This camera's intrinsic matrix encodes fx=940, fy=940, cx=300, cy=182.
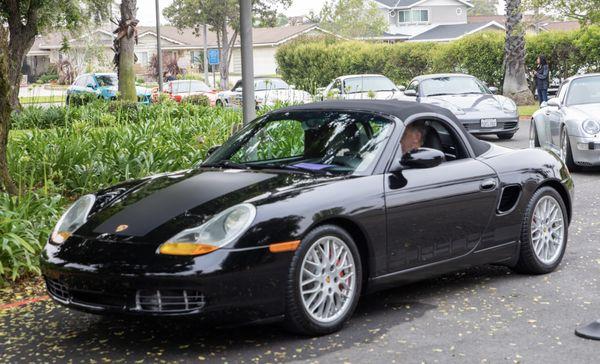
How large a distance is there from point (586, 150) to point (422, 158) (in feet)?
25.9

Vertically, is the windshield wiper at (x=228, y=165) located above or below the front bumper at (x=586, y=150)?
above

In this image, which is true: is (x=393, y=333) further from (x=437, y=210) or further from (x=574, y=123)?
(x=574, y=123)

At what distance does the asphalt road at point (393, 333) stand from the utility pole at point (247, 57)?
397 cm

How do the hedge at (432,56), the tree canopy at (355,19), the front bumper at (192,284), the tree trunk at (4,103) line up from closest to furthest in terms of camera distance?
the front bumper at (192,284) → the tree trunk at (4,103) → the hedge at (432,56) → the tree canopy at (355,19)

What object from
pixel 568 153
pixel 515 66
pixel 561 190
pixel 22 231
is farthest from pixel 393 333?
pixel 515 66

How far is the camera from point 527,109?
98.1 ft

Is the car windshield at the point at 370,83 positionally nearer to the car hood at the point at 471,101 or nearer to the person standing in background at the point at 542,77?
the car hood at the point at 471,101

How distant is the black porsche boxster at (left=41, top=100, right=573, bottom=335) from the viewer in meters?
5.27

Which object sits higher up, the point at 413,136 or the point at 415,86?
the point at 415,86

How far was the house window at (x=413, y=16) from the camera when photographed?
91375 mm

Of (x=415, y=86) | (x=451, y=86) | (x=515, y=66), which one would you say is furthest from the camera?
(x=515, y=66)

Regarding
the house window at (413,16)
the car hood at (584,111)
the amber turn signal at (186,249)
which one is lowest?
the amber turn signal at (186,249)

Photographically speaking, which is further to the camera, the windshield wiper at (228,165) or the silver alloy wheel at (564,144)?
the silver alloy wheel at (564,144)

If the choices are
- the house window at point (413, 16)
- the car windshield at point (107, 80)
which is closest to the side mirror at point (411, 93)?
the car windshield at point (107, 80)
